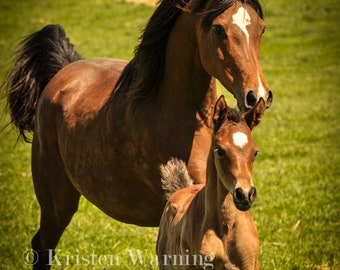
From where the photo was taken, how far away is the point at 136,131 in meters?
4.68

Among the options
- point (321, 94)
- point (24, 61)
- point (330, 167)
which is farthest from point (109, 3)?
point (24, 61)

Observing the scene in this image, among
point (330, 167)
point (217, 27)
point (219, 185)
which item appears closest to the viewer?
point (219, 185)

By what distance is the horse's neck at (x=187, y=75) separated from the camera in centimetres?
450

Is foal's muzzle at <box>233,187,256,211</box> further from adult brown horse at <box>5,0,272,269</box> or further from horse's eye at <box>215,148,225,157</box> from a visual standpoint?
adult brown horse at <box>5,0,272,269</box>

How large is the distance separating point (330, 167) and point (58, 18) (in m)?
16.4

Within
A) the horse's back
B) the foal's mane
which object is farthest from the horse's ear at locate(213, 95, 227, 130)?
the horse's back

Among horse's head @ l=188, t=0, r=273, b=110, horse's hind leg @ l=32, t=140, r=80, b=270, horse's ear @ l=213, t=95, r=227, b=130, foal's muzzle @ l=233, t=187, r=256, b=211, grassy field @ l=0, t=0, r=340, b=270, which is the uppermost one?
horse's head @ l=188, t=0, r=273, b=110

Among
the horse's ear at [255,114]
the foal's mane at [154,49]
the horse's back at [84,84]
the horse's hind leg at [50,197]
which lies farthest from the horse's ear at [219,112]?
the horse's hind leg at [50,197]

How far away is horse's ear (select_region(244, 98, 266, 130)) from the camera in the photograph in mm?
3666

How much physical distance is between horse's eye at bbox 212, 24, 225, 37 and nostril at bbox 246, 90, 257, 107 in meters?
0.51

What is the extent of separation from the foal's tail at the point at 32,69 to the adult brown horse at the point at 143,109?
1.13 ft

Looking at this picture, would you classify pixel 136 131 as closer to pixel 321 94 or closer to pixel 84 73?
pixel 84 73

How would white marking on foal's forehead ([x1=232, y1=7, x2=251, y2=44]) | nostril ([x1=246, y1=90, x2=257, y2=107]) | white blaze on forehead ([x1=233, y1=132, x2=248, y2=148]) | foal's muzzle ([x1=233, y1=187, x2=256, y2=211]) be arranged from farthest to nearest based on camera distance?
1. white marking on foal's forehead ([x1=232, y1=7, x2=251, y2=44])
2. nostril ([x1=246, y1=90, x2=257, y2=107])
3. white blaze on forehead ([x1=233, y1=132, x2=248, y2=148])
4. foal's muzzle ([x1=233, y1=187, x2=256, y2=211])

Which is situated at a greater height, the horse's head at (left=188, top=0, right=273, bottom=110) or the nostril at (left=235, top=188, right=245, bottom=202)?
the horse's head at (left=188, top=0, right=273, bottom=110)
